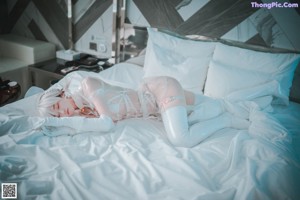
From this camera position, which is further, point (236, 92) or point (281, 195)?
point (236, 92)

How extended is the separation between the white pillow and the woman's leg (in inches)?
19.7

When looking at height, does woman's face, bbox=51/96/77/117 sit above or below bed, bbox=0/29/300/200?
above

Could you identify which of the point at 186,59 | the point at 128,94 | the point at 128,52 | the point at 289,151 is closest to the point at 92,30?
the point at 128,52

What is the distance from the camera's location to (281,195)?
1.07 metres

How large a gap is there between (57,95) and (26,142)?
1.24 feet

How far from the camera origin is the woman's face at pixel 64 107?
166cm

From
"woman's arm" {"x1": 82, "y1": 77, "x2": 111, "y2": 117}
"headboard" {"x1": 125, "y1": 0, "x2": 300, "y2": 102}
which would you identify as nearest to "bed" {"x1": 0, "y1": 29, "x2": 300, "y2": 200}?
"woman's arm" {"x1": 82, "y1": 77, "x2": 111, "y2": 117}

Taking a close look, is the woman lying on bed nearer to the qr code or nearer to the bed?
the bed

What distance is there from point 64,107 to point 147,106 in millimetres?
538

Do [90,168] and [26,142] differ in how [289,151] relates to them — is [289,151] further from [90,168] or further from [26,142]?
[26,142]

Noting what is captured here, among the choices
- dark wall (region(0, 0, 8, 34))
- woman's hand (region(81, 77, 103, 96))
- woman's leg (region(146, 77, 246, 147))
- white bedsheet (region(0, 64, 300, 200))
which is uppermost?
dark wall (region(0, 0, 8, 34))

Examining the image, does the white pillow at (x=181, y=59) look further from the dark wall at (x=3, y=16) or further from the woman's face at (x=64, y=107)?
the dark wall at (x=3, y=16)

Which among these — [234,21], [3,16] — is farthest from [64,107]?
[3,16]

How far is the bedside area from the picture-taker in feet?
9.39
